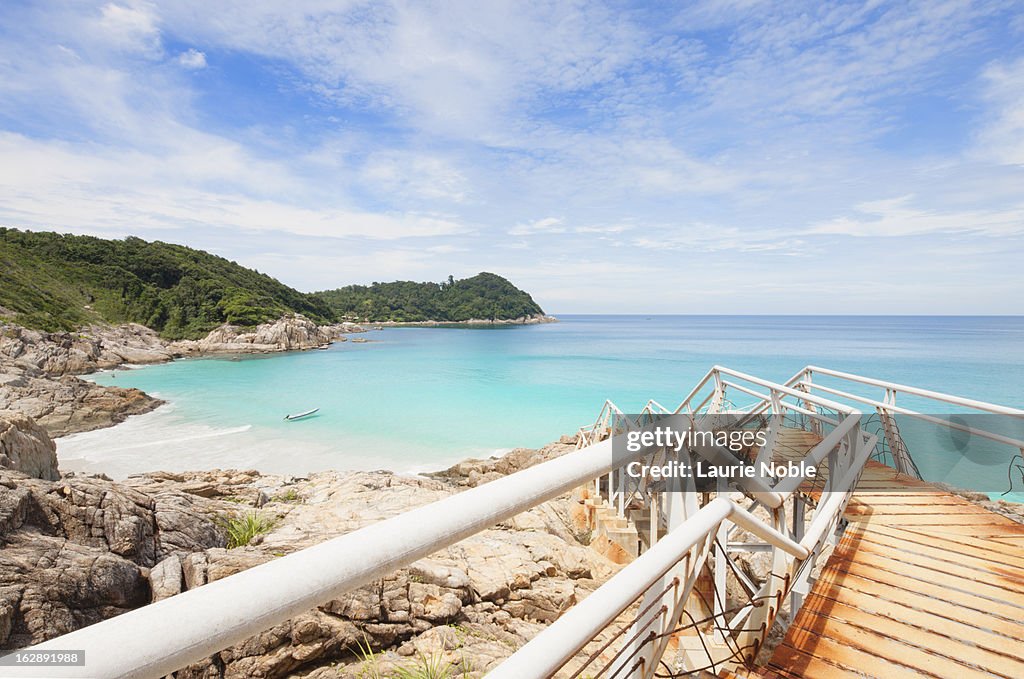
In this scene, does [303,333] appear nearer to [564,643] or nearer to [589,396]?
[589,396]

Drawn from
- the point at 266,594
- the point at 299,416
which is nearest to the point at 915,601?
the point at 266,594

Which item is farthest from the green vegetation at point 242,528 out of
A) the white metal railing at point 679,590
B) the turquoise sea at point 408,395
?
the turquoise sea at point 408,395

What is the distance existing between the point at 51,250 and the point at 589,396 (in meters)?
75.1

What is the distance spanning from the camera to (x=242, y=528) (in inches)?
250

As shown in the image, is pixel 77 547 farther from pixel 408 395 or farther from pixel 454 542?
pixel 408 395

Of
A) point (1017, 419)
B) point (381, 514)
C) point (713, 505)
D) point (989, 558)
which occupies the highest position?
point (713, 505)

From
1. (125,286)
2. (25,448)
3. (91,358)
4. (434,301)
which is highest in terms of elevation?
(434,301)

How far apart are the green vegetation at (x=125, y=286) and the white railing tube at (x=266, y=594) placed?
2296 inches

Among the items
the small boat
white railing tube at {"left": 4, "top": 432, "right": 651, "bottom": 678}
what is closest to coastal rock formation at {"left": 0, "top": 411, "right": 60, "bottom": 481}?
white railing tube at {"left": 4, "top": 432, "right": 651, "bottom": 678}

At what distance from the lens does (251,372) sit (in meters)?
44.2

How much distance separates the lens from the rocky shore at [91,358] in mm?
22484

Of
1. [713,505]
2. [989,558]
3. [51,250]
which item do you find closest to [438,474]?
[989,558]

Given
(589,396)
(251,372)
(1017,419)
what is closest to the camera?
(1017,419)

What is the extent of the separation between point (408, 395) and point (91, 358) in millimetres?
29088
